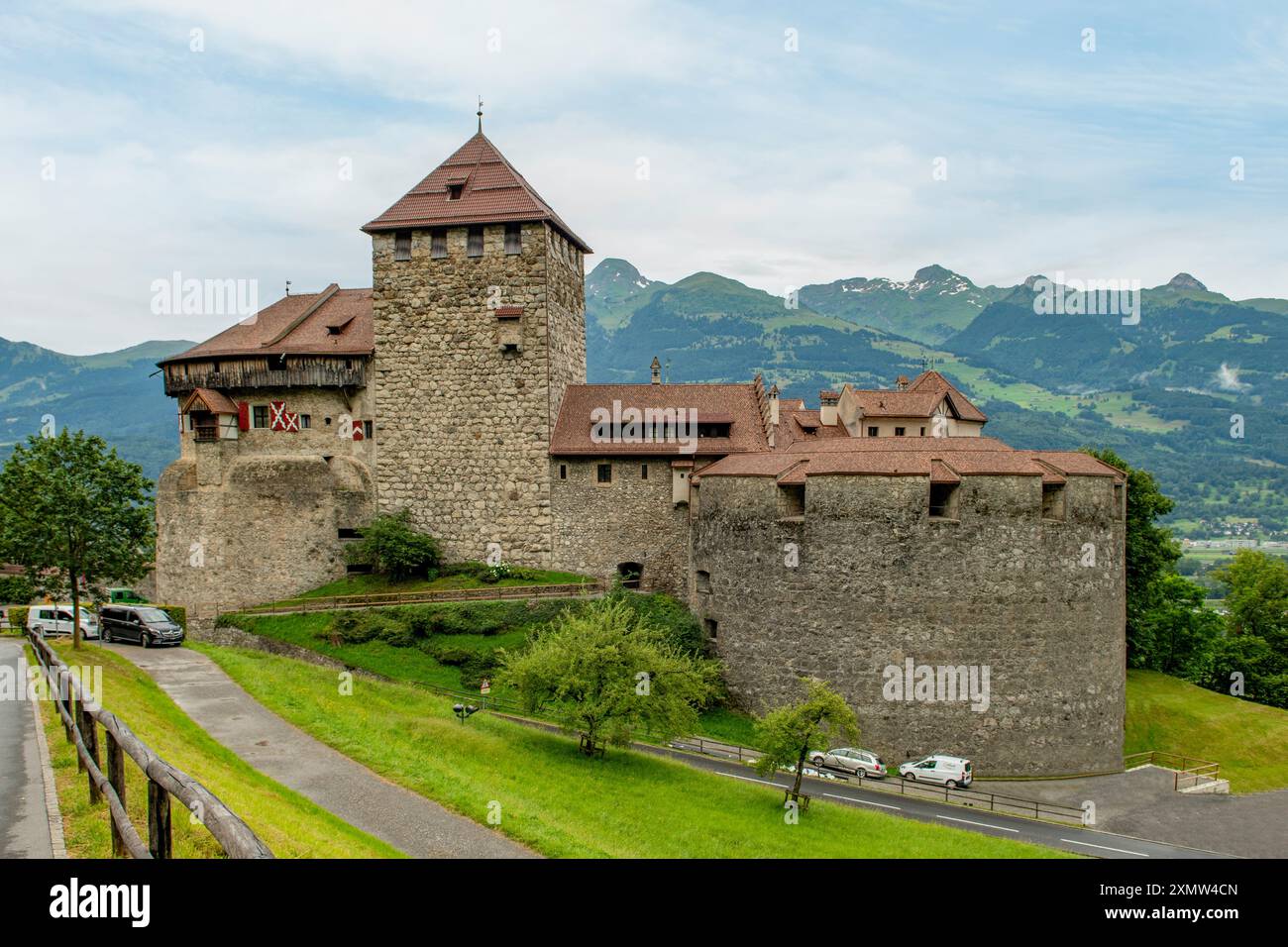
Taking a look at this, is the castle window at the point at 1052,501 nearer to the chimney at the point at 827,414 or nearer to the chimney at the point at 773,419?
the chimney at the point at 773,419

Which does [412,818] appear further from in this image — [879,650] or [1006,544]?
[1006,544]

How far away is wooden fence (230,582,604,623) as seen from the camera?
4241cm

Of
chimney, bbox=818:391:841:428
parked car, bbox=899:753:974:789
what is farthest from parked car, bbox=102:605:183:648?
chimney, bbox=818:391:841:428

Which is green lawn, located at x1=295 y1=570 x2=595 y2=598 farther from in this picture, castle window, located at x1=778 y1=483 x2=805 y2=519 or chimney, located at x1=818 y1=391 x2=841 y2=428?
chimney, located at x1=818 y1=391 x2=841 y2=428

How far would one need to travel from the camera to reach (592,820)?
24.2m

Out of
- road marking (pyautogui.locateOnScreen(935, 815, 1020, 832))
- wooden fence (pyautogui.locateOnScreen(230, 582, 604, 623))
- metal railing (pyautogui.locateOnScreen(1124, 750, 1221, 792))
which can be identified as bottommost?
metal railing (pyautogui.locateOnScreen(1124, 750, 1221, 792))

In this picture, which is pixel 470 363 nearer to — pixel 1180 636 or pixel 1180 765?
pixel 1180 765

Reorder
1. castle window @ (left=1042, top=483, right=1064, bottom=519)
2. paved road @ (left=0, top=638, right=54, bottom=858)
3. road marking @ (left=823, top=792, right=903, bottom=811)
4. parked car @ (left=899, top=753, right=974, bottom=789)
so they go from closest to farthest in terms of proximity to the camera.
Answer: paved road @ (left=0, top=638, right=54, bottom=858) < road marking @ (left=823, top=792, right=903, bottom=811) < parked car @ (left=899, top=753, right=974, bottom=789) < castle window @ (left=1042, top=483, right=1064, bottom=519)

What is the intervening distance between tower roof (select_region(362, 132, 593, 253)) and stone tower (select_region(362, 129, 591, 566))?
0.08 meters

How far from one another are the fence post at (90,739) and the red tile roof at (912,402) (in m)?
47.8

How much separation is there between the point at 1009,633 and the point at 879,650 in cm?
491

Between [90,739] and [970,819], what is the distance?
26501 millimetres

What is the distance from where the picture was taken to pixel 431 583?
145 feet

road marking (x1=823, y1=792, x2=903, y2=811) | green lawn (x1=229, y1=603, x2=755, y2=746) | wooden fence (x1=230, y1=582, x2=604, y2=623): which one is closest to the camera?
road marking (x1=823, y1=792, x2=903, y2=811)
